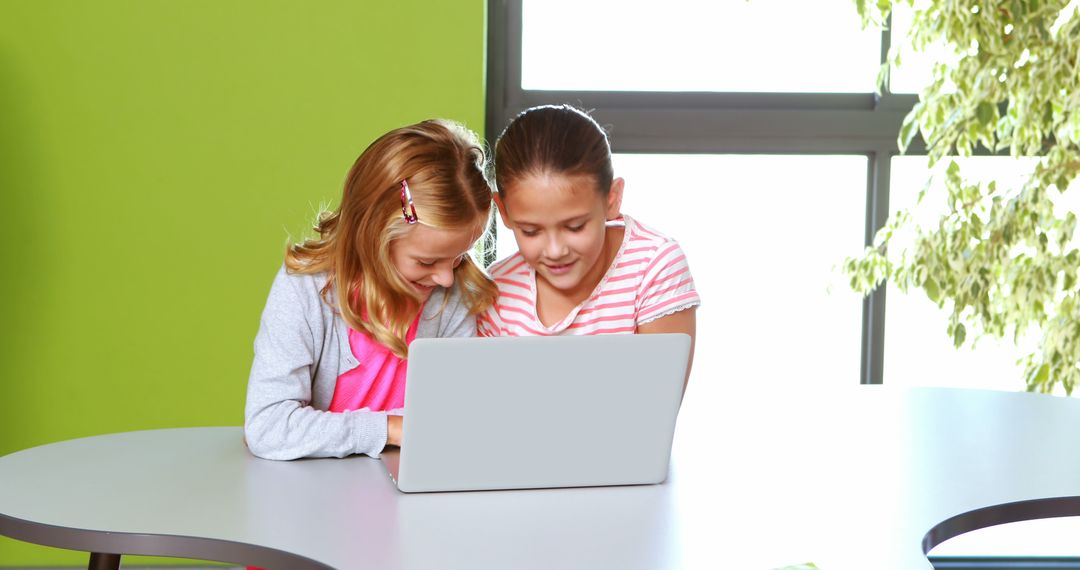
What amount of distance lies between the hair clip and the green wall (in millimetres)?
1132

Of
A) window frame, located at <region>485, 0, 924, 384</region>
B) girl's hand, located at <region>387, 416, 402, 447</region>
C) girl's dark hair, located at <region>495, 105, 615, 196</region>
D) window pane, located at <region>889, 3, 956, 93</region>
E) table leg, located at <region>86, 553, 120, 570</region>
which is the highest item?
window pane, located at <region>889, 3, 956, 93</region>

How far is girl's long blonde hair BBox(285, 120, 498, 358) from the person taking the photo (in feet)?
4.98

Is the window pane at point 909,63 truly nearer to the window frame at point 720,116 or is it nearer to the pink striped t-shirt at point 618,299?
the window frame at point 720,116

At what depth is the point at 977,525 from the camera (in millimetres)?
1253

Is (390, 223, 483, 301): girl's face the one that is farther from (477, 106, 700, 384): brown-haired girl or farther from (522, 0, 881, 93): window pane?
(522, 0, 881, 93): window pane

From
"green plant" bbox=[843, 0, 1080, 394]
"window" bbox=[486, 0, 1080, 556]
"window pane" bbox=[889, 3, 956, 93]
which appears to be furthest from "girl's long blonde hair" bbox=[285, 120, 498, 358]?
"window pane" bbox=[889, 3, 956, 93]

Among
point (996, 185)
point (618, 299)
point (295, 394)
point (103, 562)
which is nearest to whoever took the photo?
point (103, 562)

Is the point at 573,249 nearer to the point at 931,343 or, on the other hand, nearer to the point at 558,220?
the point at 558,220

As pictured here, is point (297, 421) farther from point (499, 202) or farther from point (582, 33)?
point (582, 33)

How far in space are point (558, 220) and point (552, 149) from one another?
0.11 metres

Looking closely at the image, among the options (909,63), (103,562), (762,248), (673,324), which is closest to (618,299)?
(673,324)

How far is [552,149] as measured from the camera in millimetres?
1589

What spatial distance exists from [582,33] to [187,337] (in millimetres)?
1303

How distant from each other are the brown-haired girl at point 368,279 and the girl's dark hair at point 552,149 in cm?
5
